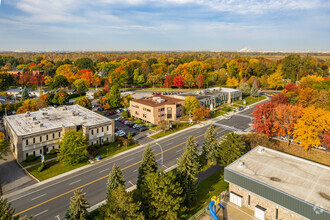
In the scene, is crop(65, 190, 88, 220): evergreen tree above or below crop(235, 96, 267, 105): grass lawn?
below

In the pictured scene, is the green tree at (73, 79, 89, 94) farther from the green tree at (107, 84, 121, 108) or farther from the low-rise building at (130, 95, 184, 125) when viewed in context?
the low-rise building at (130, 95, 184, 125)

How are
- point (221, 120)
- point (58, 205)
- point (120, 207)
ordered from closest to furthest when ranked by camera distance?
1. point (120, 207)
2. point (58, 205)
3. point (221, 120)

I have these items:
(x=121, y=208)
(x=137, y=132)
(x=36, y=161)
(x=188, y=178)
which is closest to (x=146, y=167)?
(x=188, y=178)

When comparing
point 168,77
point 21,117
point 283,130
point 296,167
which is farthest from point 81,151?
point 168,77

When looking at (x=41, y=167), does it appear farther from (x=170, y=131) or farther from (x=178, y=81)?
(x=178, y=81)

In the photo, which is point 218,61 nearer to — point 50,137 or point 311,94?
point 311,94

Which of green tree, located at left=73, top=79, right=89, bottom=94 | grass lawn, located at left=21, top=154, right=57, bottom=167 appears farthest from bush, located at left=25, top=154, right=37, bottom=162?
green tree, located at left=73, top=79, right=89, bottom=94
